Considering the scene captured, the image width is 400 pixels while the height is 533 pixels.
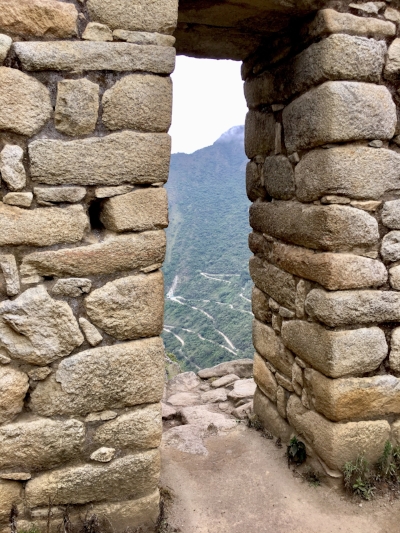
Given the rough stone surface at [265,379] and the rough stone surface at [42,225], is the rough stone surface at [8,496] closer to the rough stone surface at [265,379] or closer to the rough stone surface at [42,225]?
the rough stone surface at [42,225]

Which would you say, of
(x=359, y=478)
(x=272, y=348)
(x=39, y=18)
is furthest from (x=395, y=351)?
(x=39, y=18)

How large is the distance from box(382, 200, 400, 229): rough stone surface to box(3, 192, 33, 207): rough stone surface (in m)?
1.86

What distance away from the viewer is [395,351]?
8.55ft

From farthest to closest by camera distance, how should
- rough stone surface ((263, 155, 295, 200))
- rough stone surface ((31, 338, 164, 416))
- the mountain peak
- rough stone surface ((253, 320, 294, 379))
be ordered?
1. the mountain peak
2. rough stone surface ((253, 320, 294, 379))
3. rough stone surface ((263, 155, 295, 200))
4. rough stone surface ((31, 338, 164, 416))

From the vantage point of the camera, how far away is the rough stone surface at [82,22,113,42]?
72.1 inches

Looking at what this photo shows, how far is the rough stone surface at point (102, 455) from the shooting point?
2.03 meters

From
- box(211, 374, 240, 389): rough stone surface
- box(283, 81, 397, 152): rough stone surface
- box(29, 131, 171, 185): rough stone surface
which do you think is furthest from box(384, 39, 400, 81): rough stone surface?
box(211, 374, 240, 389): rough stone surface

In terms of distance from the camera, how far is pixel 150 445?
211 centimetres

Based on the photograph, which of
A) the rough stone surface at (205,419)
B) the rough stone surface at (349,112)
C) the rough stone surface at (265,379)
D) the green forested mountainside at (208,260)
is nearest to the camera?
the rough stone surface at (349,112)

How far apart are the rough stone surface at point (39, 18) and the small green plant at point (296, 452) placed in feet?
8.60

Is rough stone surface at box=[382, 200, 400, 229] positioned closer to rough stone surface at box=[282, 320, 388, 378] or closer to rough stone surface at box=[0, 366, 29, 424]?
rough stone surface at box=[282, 320, 388, 378]

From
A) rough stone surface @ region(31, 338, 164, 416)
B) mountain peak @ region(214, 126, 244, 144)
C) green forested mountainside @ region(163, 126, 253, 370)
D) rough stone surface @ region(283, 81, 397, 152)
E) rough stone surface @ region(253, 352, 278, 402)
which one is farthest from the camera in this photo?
mountain peak @ region(214, 126, 244, 144)

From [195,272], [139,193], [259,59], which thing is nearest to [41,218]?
[139,193]

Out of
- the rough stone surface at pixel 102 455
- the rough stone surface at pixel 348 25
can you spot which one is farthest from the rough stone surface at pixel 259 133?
the rough stone surface at pixel 102 455
